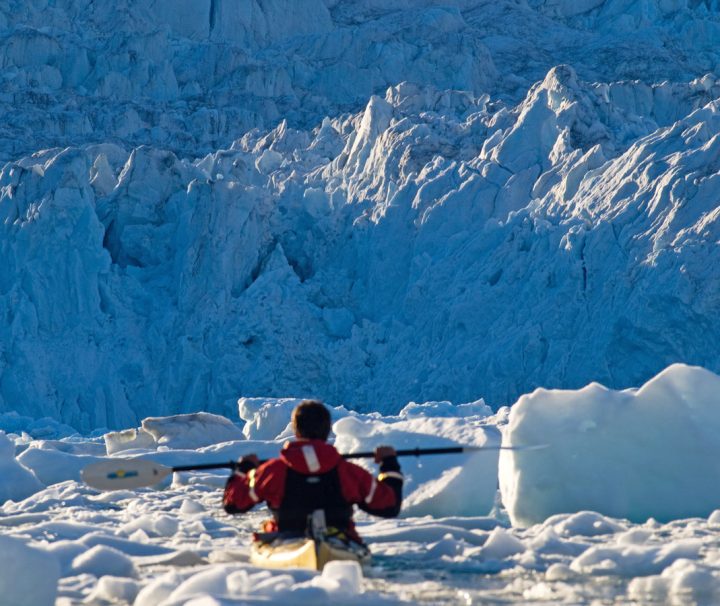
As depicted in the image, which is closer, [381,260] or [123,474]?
[123,474]

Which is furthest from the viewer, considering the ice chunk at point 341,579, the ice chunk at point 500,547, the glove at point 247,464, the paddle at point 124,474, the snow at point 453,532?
the paddle at point 124,474

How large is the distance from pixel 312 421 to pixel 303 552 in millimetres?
466

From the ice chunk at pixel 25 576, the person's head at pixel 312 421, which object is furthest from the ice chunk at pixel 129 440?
the ice chunk at pixel 25 576

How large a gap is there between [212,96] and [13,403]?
15.4 m

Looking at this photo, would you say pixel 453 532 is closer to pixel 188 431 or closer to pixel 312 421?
pixel 312 421

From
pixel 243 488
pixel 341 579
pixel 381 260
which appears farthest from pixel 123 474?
pixel 381 260

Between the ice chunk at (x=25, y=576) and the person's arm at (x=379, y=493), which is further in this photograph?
the person's arm at (x=379, y=493)

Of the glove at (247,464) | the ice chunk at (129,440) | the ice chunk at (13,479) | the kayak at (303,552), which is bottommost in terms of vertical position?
the ice chunk at (129,440)

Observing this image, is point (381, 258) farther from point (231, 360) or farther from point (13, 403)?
point (13, 403)

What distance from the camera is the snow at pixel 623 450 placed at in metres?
6.36

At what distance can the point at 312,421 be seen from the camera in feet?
14.8

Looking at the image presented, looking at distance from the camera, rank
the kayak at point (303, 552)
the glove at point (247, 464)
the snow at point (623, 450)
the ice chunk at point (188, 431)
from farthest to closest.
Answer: the ice chunk at point (188, 431)
the snow at point (623, 450)
the glove at point (247, 464)
the kayak at point (303, 552)

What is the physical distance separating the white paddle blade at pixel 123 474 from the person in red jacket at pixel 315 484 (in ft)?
3.11

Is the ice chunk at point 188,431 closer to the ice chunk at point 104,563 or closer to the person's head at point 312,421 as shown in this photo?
the ice chunk at point 104,563
